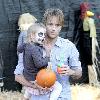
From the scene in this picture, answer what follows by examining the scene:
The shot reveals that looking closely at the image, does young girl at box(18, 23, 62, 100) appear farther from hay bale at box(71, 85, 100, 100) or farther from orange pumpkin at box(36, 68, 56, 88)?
hay bale at box(71, 85, 100, 100)

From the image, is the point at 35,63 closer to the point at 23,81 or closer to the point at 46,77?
the point at 46,77

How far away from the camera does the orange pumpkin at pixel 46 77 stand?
3926mm

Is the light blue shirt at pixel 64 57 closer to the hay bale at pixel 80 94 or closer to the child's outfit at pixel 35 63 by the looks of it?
the child's outfit at pixel 35 63

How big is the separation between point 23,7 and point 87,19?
1.29 metres

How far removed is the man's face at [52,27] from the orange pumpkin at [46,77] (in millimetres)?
343

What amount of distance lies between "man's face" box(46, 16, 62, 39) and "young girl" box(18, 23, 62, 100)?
0.05m

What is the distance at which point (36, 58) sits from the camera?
3969 millimetres

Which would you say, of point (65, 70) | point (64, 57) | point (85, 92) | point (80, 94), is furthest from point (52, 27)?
point (85, 92)

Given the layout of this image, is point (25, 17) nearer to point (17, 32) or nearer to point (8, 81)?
point (17, 32)

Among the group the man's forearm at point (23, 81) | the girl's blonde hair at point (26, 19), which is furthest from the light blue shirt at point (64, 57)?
the girl's blonde hair at point (26, 19)

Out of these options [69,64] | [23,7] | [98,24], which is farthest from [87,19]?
[69,64]

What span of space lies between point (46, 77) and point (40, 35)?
42 cm

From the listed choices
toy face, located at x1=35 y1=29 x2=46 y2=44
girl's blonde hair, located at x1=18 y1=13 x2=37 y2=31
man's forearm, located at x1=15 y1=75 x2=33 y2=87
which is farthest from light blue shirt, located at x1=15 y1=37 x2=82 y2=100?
girl's blonde hair, located at x1=18 y1=13 x2=37 y2=31

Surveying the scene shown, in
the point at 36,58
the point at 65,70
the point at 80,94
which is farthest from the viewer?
the point at 80,94
